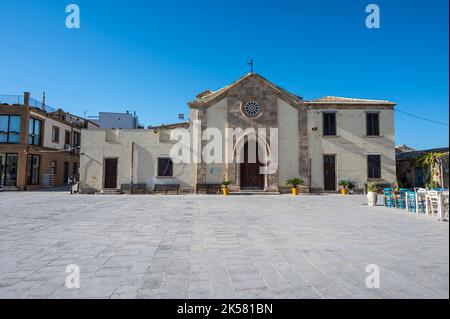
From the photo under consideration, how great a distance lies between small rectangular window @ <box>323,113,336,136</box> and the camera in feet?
64.9

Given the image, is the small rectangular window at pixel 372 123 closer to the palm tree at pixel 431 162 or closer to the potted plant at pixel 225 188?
the palm tree at pixel 431 162

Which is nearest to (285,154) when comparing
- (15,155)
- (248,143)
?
(248,143)

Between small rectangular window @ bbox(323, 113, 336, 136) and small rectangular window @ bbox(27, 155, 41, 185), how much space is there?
23.5 m

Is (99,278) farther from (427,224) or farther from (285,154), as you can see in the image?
(285,154)

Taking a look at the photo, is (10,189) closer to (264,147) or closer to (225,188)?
(225,188)

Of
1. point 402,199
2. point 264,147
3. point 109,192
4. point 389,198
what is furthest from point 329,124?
point 109,192

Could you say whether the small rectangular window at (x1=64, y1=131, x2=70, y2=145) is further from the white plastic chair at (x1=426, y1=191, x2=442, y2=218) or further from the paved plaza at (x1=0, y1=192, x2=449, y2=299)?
the white plastic chair at (x1=426, y1=191, x2=442, y2=218)

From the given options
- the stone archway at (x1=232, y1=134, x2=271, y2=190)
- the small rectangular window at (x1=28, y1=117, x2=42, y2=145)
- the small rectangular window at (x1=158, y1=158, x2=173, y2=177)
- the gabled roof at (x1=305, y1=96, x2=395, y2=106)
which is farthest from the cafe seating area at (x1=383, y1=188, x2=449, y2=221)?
the small rectangular window at (x1=28, y1=117, x2=42, y2=145)

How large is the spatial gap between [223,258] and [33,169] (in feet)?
81.5

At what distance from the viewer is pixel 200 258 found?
14.2 feet

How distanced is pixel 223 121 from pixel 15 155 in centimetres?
1682

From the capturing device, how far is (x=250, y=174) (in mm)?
19406

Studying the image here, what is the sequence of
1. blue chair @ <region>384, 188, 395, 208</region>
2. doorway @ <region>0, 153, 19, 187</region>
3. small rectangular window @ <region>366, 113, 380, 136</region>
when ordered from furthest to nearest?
doorway @ <region>0, 153, 19, 187</region>
small rectangular window @ <region>366, 113, 380, 136</region>
blue chair @ <region>384, 188, 395, 208</region>

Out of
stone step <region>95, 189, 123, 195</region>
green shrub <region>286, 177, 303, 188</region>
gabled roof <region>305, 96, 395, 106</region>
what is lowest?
stone step <region>95, 189, 123, 195</region>
